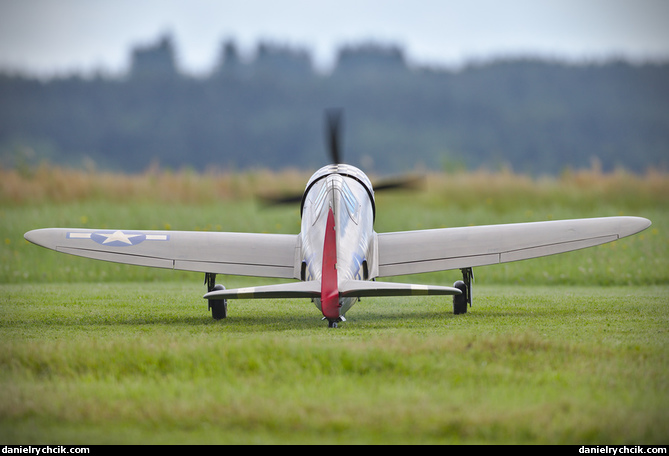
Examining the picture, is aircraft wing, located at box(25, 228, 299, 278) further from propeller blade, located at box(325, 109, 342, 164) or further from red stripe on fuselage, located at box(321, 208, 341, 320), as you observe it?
red stripe on fuselage, located at box(321, 208, 341, 320)

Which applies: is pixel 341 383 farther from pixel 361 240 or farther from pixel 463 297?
pixel 463 297

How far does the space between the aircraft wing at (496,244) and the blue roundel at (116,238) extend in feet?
11.2

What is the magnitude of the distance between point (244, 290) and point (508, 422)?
3766mm

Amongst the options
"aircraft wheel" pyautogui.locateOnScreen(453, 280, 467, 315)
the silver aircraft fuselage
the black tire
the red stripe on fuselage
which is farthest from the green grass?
"aircraft wheel" pyautogui.locateOnScreen(453, 280, 467, 315)

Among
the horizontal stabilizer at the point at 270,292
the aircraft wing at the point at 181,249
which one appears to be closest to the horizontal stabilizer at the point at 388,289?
the horizontal stabilizer at the point at 270,292

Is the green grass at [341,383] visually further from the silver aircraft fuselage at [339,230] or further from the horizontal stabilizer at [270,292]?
the silver aircraft fuselage at [339,230]

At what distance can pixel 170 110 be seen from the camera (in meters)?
86.4

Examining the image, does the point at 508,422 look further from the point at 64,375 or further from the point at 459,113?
the point at 459,113

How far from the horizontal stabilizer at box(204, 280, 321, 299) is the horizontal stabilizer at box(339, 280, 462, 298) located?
1.15 feet

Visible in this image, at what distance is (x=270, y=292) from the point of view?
807 centimetres

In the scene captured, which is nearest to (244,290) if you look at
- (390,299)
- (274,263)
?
(274,263)

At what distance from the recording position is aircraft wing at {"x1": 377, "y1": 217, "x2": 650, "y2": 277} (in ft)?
34.5

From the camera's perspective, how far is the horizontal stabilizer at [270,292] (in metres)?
8.04
